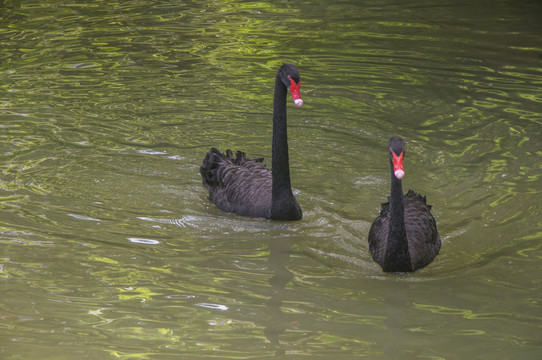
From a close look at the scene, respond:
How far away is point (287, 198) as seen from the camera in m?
6.11

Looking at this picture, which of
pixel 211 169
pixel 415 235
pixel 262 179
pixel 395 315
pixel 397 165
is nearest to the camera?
pixel 395 315

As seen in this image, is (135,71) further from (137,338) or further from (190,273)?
(137,338)

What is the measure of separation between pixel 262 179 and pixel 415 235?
157cm

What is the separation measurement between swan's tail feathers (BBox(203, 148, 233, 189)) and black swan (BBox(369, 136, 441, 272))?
1447 millimetres

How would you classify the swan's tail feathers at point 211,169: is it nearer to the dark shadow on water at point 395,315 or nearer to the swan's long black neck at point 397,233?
the swan's long black neck at point 397,233

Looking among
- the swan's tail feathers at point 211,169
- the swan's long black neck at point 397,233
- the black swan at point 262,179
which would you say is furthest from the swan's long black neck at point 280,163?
the swan's long black neck at point 397,233

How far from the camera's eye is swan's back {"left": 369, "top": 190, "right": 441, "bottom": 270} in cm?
542

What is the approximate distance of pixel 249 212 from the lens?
20.7 ft

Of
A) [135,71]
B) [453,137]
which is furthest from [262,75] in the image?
[453,137]

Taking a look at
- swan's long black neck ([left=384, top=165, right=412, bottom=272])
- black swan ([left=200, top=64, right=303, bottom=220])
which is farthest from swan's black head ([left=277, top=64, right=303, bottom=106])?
swan's long black neck ([left=384, top=165, right=412, bottom=272])

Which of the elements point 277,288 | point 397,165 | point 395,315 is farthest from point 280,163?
point 395,315

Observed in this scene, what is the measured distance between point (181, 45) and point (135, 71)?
5.27 feet

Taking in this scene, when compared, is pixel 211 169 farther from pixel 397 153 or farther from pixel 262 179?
pixel 397 153

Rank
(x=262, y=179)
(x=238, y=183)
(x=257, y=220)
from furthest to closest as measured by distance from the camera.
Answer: (x=262, y=179) < (x=238, y=183) < (x=257, y=220)
